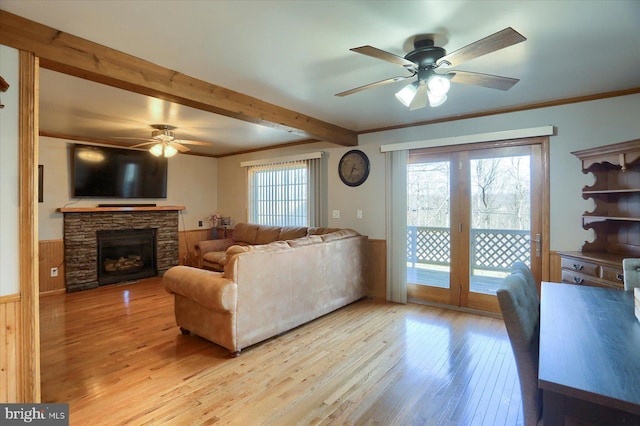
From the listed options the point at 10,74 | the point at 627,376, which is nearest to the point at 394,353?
the point at 627,376

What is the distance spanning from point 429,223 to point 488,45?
2.75m

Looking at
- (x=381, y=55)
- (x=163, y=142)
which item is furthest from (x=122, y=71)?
(x=163, y=142)

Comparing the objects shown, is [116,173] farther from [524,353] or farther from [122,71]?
[524,353]

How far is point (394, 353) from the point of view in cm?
284

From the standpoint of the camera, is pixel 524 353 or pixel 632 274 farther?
pixel 632 274

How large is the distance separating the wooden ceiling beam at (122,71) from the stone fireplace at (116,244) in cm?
366

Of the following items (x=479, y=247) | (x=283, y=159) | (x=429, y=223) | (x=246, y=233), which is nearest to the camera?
(x=479, y=247)

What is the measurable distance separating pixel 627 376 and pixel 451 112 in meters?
3.33

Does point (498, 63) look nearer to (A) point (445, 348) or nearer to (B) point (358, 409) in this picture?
(A) point (445, 348)

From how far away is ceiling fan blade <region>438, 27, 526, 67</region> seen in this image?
5.18 ft

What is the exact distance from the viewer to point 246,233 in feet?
19.2

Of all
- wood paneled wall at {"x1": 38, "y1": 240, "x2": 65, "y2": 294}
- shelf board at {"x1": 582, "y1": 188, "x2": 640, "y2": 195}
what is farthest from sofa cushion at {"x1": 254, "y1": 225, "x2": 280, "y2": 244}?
shelf board at {"x1": 582, "y1": 188, "x2": 640, "y2": 195}

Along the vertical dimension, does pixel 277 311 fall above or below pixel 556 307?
below

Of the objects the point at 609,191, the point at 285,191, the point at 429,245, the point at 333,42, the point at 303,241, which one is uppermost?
the point at 333,42
